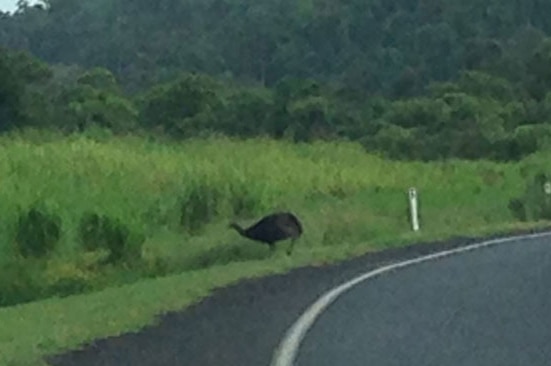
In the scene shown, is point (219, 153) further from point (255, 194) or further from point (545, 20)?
point (545, 20)

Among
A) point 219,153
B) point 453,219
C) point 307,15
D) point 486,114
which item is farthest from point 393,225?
point 307,15

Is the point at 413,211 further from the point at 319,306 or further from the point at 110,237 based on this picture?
the point at 319,306

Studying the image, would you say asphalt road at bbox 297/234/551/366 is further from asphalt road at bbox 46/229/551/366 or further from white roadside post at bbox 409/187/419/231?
white roadside post at bbox 409/187/419/231

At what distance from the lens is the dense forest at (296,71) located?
183ft

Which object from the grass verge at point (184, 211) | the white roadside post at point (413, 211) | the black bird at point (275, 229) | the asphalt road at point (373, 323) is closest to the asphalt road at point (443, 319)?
the asphalt road at point (373, 323)

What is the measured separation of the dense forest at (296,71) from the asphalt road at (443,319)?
1260 inches

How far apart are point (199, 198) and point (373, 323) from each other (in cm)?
1480

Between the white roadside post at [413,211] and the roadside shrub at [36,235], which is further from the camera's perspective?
the white roadside post at [413,211]

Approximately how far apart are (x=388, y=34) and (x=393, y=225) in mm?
57294

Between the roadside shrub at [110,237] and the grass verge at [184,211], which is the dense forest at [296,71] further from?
the roadside shrub at [110,237]

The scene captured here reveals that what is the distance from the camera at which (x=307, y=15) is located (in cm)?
9156

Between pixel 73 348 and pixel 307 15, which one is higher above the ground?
pixel 307 15

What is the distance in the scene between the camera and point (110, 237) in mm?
22594

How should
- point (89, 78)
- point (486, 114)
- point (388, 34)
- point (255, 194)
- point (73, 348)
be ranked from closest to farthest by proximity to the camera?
point (73, 348) < point (255, 194) < point (486, 114) < point (89, 78) < point (388, 34)
